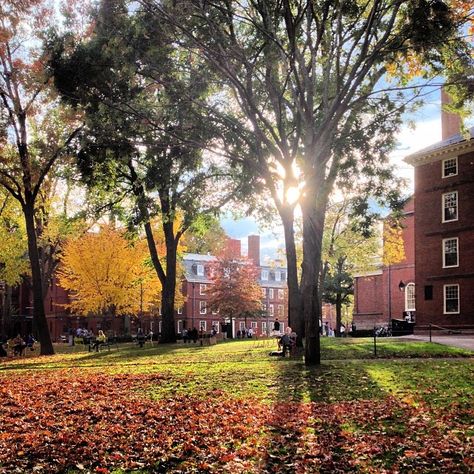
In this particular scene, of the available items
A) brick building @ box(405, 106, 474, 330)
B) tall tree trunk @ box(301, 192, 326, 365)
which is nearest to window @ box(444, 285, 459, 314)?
brick building @ box(405, 106, 474, 330)

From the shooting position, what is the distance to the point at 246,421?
8.70 metres

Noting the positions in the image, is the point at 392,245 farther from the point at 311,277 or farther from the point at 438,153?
the point at 311,277

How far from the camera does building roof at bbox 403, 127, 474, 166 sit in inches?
1441

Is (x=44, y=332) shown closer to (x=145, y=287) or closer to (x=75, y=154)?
(x=75, y=154)

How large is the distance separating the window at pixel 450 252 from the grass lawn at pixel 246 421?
75.5 feet

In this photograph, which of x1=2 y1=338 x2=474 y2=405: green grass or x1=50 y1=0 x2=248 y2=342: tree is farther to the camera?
x1=50 y1=0 x2=248 y2=342: tree

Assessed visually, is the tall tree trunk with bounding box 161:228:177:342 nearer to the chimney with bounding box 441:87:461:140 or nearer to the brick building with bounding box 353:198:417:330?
the brick building with bounding box 353:198:417:330

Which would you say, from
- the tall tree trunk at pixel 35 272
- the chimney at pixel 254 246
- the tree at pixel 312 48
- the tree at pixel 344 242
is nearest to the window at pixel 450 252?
the tree at pixel 344 242

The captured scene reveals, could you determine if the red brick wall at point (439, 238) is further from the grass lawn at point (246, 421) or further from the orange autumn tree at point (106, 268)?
the grass lawn at point (246, 421)

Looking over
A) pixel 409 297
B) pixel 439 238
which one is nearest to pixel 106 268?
pixel 439 238

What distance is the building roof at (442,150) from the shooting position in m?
36.6

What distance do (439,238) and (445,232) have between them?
0.59 metres

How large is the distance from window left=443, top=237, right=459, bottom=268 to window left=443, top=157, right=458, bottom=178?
13.7ft

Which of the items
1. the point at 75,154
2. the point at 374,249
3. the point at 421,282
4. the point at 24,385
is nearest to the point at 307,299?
the point at 24,385
